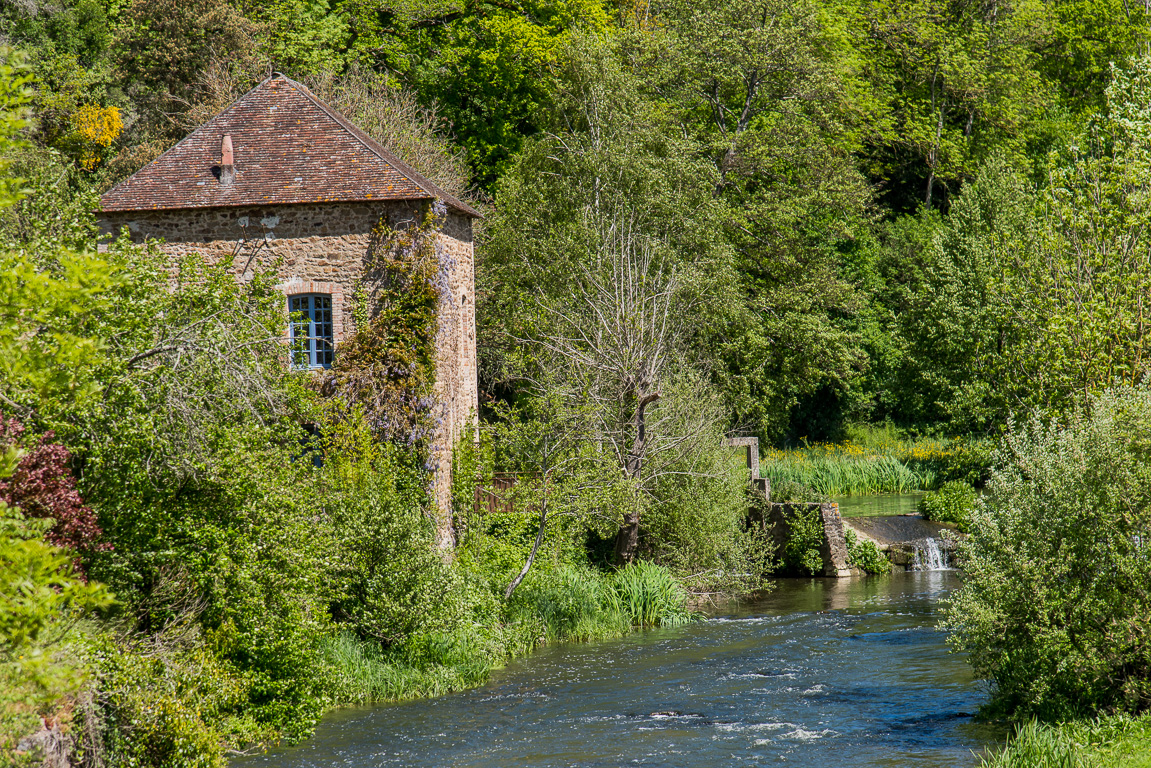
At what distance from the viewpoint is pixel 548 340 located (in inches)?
914

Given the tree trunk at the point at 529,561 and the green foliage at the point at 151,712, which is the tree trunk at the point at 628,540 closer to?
the tree trunk at the point at 529,561

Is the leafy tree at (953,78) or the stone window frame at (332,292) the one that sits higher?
the leafy tree at (953,78)

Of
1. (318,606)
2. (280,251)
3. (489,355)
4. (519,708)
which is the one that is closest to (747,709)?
(519,708)

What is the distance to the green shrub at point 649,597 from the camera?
1980cm

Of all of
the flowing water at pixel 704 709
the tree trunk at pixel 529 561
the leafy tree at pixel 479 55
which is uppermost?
the leafy tree at pixel 479 55

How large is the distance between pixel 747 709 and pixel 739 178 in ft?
66.2

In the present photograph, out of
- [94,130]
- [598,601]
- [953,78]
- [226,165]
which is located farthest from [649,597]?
[953,78]

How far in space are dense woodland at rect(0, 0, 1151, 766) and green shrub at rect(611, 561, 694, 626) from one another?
0.10 m

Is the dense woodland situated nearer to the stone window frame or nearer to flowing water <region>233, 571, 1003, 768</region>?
the stone window frame

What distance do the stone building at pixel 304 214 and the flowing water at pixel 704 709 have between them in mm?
4571

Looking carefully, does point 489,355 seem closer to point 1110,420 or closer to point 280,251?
point 280,251

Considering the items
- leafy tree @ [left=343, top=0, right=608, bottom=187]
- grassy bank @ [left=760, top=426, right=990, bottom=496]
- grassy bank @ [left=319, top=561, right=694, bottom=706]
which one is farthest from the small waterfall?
leafy tree @ [left=343, top=0, right=608, bottom=187]

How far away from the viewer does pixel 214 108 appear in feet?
93.8

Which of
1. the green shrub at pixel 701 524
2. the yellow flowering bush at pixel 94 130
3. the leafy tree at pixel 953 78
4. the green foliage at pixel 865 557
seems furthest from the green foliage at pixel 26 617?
the leafy tree at pixel 953 78
